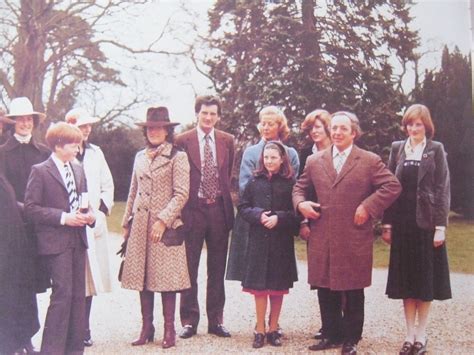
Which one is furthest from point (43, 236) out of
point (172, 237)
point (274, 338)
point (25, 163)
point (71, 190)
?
point (274, 338)

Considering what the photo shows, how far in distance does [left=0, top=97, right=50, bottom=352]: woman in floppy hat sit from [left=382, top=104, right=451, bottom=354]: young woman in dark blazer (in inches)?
80.1

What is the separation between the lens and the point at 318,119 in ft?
12.5

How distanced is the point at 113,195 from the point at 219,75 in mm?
1102

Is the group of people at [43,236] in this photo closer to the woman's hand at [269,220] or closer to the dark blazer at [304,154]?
the woman's hand at [269,220]

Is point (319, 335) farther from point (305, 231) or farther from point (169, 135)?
point (169, 135)

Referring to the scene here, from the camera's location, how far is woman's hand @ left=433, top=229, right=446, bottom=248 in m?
3.32

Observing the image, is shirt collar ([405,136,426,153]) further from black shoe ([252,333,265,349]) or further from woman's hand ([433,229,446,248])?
black shoe ([252,333,265,349])

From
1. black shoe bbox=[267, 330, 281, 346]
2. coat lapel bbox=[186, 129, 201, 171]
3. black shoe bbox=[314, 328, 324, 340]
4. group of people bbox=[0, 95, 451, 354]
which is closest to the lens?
group of people bbox=[0, 95, 451, 354]

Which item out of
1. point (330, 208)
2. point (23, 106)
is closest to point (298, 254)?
point (330, 208)

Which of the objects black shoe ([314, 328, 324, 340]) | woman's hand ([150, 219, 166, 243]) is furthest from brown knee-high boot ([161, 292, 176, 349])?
black shoe ([314, 328, 324, 340])

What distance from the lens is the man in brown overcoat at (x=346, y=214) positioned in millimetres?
3324

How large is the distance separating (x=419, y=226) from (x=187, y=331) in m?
1.59

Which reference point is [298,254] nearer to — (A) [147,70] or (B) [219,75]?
(B) [219,75]

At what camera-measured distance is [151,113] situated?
3.61 m
